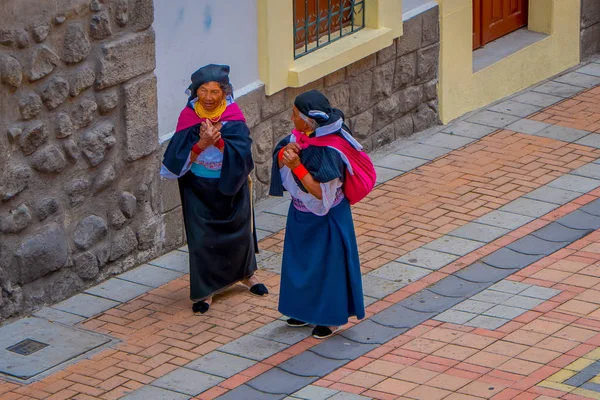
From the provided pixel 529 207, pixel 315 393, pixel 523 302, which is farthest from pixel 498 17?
pixel 315 393

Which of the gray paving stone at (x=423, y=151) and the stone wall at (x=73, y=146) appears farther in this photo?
A: the gray paving stone at (x=423, y=151)

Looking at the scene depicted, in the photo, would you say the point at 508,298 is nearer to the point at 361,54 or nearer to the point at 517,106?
the point at 361,54

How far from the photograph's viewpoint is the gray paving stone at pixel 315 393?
785 cm

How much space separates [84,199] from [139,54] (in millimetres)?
1059

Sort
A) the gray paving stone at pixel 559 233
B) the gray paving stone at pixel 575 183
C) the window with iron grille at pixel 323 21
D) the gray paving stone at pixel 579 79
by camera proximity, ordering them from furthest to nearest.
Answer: the gray paving stone at pixel 579 79 → the window with iron grille at pixel 323 21 → the gray paving stone at pixel 575 183 → the gray paving stone at pixel 559 233

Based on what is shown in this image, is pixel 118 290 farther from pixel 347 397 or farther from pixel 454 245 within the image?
pixel 454 245

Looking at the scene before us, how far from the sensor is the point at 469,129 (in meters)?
12.5

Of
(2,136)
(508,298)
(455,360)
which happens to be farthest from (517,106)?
(2,136)

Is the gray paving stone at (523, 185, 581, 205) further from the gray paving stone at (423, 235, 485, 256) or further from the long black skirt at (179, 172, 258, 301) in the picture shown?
the long black skirt at (179, 172, 258, 301)

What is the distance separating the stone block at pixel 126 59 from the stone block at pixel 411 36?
3.25 metres

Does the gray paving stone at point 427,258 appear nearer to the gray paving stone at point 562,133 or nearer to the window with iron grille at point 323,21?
the window with iron grille at point 323,21

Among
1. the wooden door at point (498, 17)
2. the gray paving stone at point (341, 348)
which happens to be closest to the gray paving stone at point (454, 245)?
the gray paving stone at point (341, 348)

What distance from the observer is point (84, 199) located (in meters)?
9.13

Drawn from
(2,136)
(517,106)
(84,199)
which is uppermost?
(2,136)
